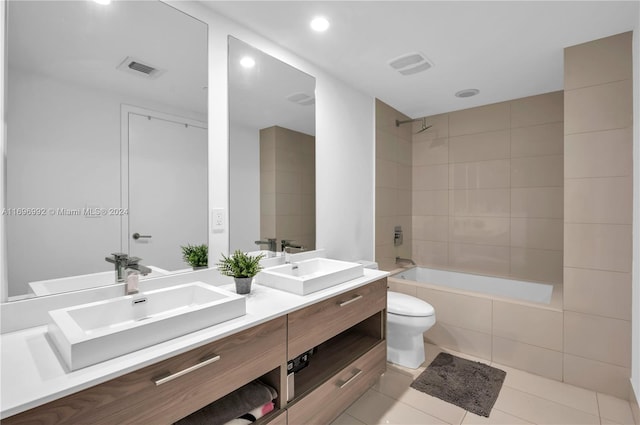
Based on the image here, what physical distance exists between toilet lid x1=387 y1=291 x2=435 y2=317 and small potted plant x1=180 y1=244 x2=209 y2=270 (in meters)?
1.44

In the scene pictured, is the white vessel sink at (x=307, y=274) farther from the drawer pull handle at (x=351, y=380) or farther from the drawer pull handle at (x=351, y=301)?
the drawer pull handle at (x=351, y=380)

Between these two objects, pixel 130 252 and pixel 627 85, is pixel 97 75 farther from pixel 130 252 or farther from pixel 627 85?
pixel 627 85

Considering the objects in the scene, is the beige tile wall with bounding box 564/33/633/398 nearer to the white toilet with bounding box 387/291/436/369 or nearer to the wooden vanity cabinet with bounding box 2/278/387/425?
the white toilet with bounding box 387/291/436/369

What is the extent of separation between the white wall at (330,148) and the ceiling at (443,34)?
88 mm

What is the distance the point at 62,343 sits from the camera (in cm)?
95

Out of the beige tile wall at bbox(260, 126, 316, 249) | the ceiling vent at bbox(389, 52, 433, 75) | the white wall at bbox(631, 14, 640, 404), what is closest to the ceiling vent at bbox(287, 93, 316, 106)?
the beige tile wall at bbox(260, 126, 316, 249)

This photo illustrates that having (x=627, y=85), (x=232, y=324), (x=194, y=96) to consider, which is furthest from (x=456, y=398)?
(x=194, y=96)

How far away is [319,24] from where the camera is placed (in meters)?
1.93

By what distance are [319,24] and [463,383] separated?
2.59m

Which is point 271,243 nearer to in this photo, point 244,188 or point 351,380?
point 244,188

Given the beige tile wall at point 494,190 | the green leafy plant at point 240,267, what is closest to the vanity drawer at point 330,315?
the green leafy plant at point 240,267

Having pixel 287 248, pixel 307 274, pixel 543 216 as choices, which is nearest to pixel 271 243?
pixel 287 248

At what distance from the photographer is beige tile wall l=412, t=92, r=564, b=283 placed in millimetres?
3045

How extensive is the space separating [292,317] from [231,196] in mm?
866
